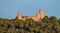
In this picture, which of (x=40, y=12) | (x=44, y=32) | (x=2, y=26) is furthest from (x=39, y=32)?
(x=40, y=12)

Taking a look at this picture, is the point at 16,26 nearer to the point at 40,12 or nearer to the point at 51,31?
the point at 51,31

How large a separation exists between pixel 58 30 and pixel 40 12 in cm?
1819

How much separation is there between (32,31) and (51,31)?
190cm

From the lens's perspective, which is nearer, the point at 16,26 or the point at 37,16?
the point at 16,26

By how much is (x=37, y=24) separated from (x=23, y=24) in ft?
4.92

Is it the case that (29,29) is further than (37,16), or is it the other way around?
(37,16)

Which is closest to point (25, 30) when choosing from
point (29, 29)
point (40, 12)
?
point (29, 29)

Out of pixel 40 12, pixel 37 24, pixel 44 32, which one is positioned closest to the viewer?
pixel 44 32

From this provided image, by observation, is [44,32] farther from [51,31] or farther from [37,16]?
[37,16]

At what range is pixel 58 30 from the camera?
41.9m

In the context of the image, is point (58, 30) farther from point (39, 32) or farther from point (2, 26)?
point (2, 26)

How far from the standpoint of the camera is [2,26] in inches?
1674

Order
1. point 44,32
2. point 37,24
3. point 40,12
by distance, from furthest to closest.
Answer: point 40,12
point 37,24
point 44,32

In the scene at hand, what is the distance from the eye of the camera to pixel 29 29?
42.3 m
